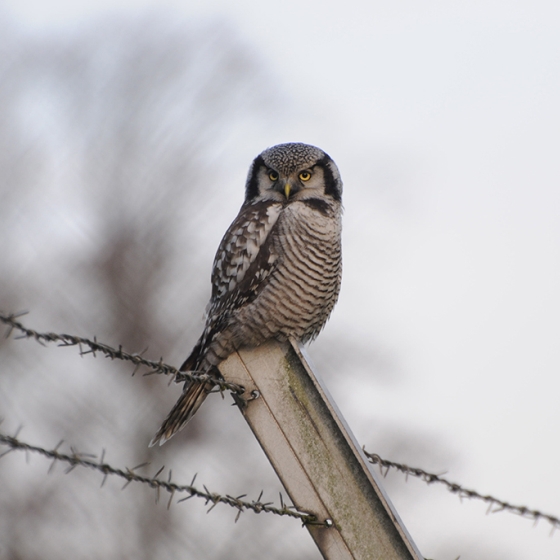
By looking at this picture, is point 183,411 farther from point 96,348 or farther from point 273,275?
point 96,348

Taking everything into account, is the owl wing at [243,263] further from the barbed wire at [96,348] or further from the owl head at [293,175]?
the barbed wire at [96,348]

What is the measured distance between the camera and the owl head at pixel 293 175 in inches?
168

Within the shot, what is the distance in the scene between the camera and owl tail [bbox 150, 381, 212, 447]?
10.9ft

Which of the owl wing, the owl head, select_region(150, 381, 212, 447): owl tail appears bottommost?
select_region(150, 381, 212, 447): owl tail

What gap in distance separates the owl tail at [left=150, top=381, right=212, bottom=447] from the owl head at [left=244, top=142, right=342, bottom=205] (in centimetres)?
136

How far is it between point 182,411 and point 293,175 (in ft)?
5.37

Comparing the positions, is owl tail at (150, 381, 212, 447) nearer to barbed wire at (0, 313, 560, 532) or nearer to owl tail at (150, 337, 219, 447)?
owl tail at (150, 337, 219, 447)

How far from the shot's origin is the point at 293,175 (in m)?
4.29

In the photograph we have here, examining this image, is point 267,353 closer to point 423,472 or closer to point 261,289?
point 423,472

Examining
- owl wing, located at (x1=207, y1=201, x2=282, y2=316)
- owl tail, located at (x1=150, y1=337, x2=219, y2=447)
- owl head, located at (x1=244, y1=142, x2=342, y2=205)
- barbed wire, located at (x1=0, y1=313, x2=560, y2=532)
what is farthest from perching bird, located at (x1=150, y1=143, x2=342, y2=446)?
barbed wire, located at (x1=0, y1=313, x2=560, y2=532)

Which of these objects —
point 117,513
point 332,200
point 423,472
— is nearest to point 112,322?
point 117,513

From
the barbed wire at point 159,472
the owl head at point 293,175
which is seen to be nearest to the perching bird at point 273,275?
the owl head at point 293,175

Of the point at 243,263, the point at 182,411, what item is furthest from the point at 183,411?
the point at 243,263

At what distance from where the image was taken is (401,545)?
2.15 metres
